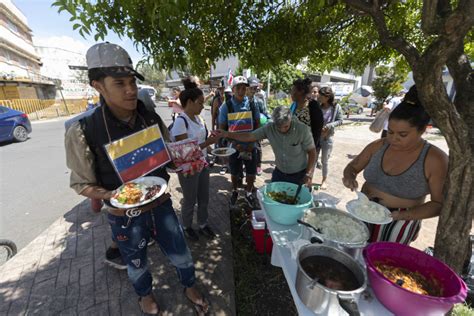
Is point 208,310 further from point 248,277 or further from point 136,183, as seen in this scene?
point 136,183

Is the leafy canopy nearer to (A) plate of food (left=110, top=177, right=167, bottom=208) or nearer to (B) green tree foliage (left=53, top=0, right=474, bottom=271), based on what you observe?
(B) green tree foliage (left=53, top=0, right=474, bottom=271)

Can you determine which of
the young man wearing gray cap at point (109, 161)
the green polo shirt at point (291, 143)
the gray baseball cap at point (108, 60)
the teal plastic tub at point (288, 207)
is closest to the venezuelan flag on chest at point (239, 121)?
the green polo shirt at point (291, 143)

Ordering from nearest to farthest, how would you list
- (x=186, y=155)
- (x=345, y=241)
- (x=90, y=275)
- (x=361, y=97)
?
(x=345, y=241)
(x=186, y=155)
(x=90, y=275)
(x=361, y=97)

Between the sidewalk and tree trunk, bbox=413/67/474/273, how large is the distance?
205 cm

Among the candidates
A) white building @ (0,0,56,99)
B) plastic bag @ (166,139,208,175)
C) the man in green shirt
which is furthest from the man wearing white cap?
white building @ (0,0,56,99)

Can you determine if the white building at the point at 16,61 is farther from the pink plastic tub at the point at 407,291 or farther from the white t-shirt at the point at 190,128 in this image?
the pink plastic tub at the point at 407,291

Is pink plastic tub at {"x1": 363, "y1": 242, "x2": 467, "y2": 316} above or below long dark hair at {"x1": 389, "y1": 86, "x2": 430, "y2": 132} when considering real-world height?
below

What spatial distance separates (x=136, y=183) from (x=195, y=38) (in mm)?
1412

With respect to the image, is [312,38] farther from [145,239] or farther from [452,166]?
[145,239]

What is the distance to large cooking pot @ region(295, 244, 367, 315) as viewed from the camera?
1.03m

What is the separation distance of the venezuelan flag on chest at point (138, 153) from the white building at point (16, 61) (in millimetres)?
29434

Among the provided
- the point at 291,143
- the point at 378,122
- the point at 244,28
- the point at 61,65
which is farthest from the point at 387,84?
the point at 61,65

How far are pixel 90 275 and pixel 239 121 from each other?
3.09 metres

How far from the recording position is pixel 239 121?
4035 millimetres
